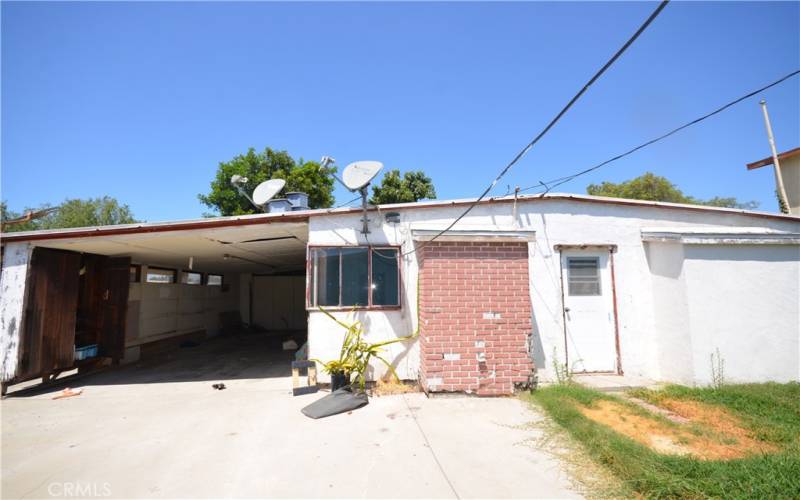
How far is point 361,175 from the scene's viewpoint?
5512 millimetres

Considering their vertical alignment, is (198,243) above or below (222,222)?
below

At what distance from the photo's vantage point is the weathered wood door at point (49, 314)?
592 cm

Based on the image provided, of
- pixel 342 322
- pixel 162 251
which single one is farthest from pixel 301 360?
pixel 162 251

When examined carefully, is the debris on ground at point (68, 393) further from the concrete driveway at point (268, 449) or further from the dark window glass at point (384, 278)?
the dark window glass at point (384, 278)

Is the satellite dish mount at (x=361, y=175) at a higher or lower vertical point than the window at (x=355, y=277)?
higher

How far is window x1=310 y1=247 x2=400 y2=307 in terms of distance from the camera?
19.0ft

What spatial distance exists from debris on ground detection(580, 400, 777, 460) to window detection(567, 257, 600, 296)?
202cm

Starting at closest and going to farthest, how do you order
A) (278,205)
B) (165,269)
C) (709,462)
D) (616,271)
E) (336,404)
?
1. (709,462)
2. (336,404)
3. (616,271)
4. (278,205)
5. (165,269)

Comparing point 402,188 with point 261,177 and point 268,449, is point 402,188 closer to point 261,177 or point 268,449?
point 261,177

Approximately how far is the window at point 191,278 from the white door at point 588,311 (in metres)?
12.1

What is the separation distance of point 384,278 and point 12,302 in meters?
6.49

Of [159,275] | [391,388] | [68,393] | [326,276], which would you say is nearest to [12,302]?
[68,393]

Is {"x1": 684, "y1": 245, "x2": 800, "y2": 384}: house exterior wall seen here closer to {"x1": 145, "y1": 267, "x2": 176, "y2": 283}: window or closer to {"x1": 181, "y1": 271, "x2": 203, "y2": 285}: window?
{"x1": 145, "y1": 267, "x2": 176, "y2": 283}: window

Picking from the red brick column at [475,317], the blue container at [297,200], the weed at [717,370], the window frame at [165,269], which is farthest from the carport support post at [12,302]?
the weed at [717,370]
